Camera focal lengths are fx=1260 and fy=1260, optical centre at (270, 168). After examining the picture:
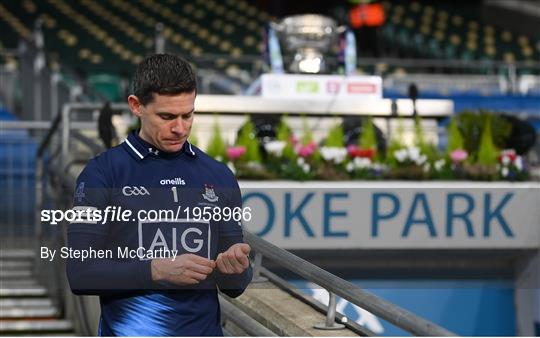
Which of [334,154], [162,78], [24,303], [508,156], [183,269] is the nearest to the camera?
[183,269]

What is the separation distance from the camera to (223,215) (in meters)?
3.71

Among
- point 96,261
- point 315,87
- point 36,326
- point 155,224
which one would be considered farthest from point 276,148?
point 96,261

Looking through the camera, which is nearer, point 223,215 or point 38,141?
point 223,215

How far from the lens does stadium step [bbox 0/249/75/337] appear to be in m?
9.20

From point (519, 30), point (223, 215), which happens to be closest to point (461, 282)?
point (223, 215)

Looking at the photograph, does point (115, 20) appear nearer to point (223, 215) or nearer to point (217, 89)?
point (217, 89)

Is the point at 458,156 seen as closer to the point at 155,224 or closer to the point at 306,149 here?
the point at 306,149

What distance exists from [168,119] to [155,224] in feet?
1.01

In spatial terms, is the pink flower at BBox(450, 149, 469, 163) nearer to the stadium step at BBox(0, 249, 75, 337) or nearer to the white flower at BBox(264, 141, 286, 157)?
the white flower at BBox(264, 141, 286, 157)

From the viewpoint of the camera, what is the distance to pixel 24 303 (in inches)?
385

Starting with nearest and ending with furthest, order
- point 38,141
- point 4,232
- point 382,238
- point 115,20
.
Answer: point 382,238, point 4,232, point 38,141, point 115,20

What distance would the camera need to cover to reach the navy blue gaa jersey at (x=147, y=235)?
358 cm

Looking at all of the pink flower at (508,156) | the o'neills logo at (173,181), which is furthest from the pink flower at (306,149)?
the o'neills logo at (173,181)

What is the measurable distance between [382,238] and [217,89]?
958 centimetres
